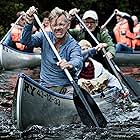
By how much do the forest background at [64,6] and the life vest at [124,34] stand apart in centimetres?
302

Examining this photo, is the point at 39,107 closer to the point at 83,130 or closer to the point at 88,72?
the point at 83,130

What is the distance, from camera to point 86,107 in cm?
640

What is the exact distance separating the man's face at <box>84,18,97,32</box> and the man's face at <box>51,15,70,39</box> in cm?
265

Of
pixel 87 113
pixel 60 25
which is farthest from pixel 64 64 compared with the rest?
pixel 87 113

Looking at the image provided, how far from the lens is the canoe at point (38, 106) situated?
5883mm

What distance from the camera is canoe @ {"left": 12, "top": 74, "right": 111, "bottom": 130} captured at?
5.88 meters

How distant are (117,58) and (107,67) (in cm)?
443

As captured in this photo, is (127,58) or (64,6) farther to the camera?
(64,6)

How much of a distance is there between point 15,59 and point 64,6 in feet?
18.8

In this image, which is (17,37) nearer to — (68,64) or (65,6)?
(65,6)

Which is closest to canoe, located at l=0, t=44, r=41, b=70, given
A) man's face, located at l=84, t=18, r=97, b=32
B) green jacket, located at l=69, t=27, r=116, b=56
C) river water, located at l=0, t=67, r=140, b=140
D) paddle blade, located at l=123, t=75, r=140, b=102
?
green jacket, located at l=69, t=27, r=116, b=56


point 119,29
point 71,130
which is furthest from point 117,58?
point 71,130

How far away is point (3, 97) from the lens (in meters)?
8.45

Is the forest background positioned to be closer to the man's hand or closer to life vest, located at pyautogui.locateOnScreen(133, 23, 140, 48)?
life vest, located at pyautogui.locateOnScreen(133, 23, 140, 48)
